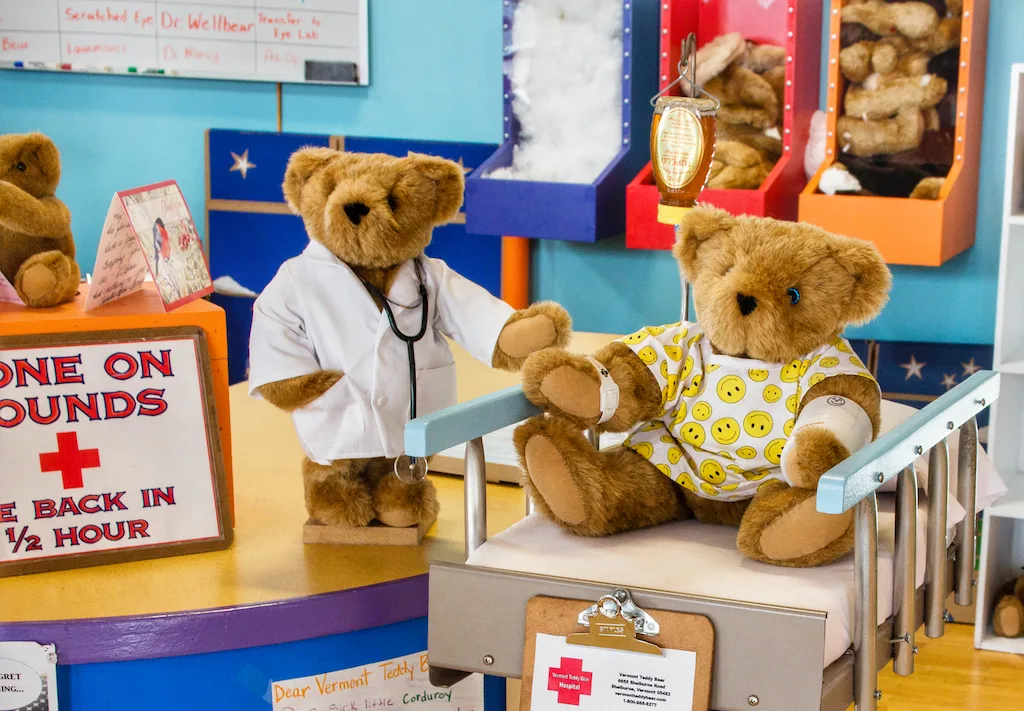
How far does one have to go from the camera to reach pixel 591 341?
8.04 ft

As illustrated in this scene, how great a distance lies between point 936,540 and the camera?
155 cm

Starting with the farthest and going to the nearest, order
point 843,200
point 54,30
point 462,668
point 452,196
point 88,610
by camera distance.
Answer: point 54,30, point 843,200, point 452,196, point 88,610, point 462,668

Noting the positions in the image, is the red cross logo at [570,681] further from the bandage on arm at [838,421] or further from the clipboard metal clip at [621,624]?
the bandage on arm at [838,421]

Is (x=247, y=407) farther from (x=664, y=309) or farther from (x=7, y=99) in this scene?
(x=7, y=99)

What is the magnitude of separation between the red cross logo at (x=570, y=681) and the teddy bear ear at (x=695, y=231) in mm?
556

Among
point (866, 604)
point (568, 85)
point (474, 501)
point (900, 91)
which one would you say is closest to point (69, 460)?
point (474, 501)

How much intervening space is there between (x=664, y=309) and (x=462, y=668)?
1643mm

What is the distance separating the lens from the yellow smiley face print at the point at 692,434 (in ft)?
5.18

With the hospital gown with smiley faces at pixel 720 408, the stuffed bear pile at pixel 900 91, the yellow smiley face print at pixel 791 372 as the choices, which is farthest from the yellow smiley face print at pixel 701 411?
the stuffed bear pile at pixel 900 91

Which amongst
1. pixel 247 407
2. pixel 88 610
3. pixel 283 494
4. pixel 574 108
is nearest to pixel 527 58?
pixel 574 108

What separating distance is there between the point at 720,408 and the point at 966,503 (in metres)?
0.42

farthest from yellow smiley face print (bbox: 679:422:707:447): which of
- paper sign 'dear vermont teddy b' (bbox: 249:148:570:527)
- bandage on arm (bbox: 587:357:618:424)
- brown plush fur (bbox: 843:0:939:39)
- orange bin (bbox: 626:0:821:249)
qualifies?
brown plush fur (bbox: 843:0:939:39)

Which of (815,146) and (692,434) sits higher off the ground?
(815,146)

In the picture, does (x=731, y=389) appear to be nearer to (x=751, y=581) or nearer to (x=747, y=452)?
(x=747, y=452)
